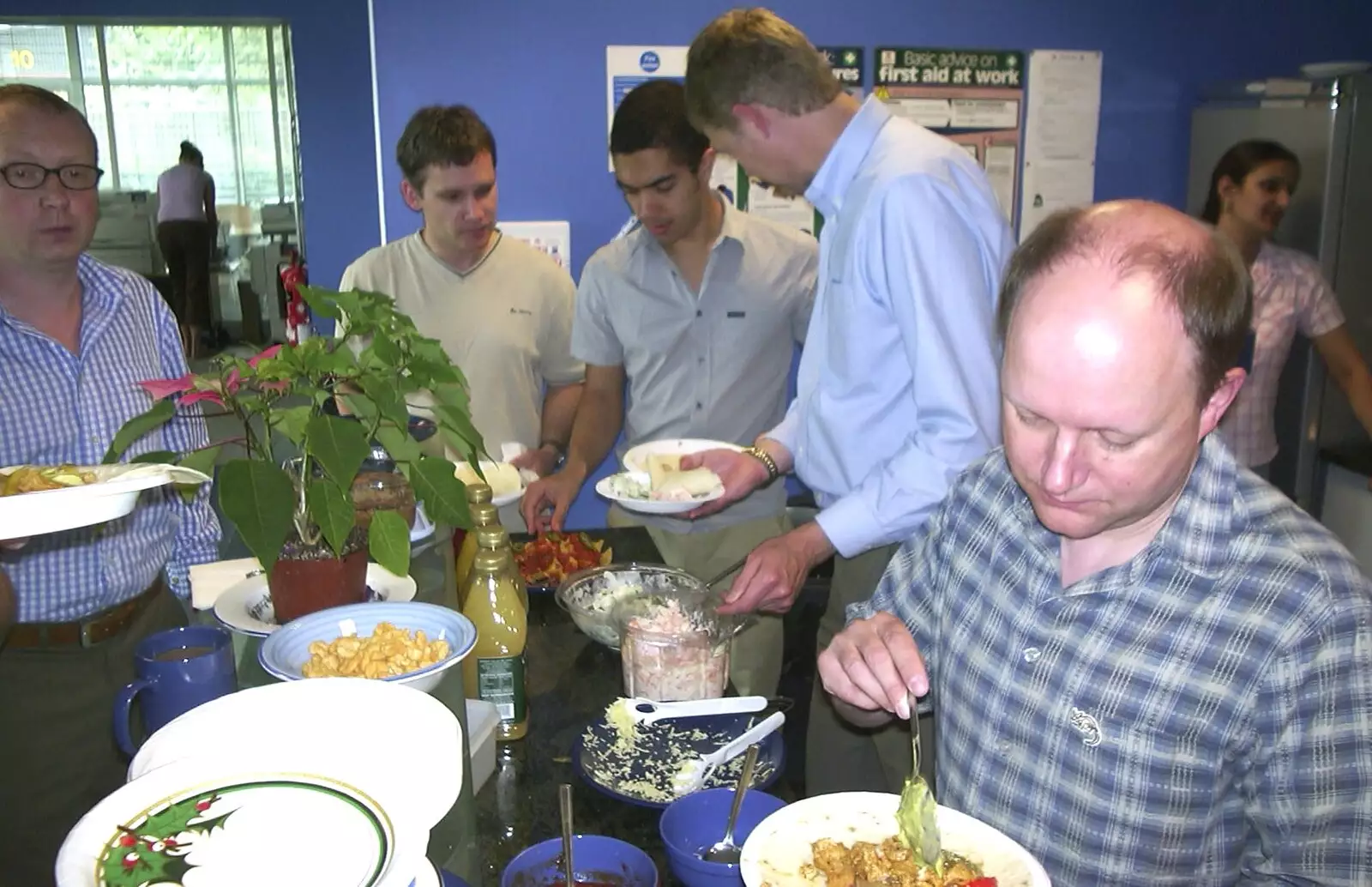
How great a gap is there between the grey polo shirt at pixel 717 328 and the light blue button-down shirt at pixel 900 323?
1.01 metres

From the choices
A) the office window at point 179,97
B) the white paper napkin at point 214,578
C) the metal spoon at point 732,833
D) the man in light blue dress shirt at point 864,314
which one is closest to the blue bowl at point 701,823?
the metal spoon at point 732,833

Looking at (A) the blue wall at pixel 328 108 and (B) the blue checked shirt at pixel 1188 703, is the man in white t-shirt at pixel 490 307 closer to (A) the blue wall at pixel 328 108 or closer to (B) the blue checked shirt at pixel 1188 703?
(A) the blue wall at pixel 328 108

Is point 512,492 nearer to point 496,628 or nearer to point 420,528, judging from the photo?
point 420,528

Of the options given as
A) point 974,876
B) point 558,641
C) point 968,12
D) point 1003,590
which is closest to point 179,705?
point 558,641

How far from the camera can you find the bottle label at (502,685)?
1485 millimetres

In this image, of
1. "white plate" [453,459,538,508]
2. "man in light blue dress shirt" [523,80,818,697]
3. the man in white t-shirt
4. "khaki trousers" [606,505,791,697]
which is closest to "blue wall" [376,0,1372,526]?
the man in white t-shirt

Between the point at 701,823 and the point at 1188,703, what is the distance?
58 centimetres

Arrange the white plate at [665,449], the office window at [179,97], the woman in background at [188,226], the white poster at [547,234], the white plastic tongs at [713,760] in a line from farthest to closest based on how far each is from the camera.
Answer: the woman in background at [188,226]
the office window at [179,97]
the white poster at [547,234]
the white plate at [665,449]
the white plastic tongs at [713,760]

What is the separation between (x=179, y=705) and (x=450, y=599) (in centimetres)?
54

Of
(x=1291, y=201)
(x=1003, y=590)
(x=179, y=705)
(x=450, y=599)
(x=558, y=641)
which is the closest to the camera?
(x=179, y=705)

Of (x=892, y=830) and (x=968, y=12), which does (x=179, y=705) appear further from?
(x=968, y=12)

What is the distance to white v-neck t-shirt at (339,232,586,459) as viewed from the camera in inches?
139

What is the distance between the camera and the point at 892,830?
1.13 metres

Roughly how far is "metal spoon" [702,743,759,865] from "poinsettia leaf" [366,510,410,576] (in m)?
0.51
